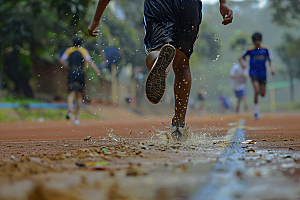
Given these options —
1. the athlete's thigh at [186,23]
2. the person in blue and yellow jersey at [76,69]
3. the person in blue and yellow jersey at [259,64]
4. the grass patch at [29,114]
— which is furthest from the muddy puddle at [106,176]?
the grass patch at [29,114]

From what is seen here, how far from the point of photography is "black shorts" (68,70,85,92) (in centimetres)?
822

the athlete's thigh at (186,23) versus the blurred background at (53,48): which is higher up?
the blurred background at (53,48)

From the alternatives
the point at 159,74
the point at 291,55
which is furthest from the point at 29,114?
the point at 291,55

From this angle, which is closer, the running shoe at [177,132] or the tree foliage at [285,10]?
the running shoe at [177,132]

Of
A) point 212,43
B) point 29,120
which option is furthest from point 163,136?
point 212,43

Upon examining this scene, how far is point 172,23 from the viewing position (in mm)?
3277

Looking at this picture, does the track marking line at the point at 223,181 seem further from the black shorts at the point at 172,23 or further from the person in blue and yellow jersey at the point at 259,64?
the person in blue and yellow jersey at the point at 259,64

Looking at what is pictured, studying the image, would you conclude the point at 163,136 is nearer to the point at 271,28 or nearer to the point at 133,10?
the point at 133,10

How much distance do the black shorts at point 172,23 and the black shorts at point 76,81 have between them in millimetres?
5033

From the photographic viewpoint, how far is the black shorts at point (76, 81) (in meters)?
8.22

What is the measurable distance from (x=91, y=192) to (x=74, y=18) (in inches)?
251

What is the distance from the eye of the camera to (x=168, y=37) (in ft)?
10.4

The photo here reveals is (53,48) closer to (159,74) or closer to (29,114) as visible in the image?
(29,114)

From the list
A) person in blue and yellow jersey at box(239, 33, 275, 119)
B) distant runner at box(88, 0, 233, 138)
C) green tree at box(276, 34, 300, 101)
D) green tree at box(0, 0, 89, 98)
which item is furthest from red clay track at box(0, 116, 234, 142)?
green tree at box(276, 34, 300, 101)
